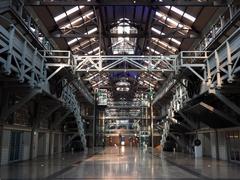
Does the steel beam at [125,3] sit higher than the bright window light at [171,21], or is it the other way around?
the bright window light at [171,21]

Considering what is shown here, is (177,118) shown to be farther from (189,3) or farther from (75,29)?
(189,3)

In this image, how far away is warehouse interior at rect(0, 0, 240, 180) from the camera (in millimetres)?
11938

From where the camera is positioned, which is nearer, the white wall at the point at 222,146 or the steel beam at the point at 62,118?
the white wall at the point at 222,146

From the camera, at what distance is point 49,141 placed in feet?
80.3

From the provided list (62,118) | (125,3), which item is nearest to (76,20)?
(125,3)

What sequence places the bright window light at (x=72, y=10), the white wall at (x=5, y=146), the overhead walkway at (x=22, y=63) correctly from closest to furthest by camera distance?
the overhead walkway at (x=22, y=63) < the white wall at (x=5, y=146) < the bright window light at (x=72, y=10)

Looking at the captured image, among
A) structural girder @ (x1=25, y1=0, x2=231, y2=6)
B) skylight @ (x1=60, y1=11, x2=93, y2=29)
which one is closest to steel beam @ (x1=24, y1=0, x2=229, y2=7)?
structural girder @ (x1=25, y1=0, x2=231, y2=6)

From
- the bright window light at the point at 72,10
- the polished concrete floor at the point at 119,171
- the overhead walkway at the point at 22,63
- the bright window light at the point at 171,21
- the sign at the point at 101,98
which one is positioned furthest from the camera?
the sign at the point at 101,98

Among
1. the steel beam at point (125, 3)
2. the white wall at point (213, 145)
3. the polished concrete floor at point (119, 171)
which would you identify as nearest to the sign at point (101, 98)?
the white wall at point (213, 145)

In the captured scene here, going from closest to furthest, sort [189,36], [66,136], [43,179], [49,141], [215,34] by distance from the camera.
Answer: [43,179], [215,34], [189,36], [49,141], [66,136]

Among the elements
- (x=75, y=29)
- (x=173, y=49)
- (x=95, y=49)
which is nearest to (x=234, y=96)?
(x=173, y=49)

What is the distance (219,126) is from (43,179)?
45.0ft

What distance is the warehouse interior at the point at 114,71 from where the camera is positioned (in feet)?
39.2

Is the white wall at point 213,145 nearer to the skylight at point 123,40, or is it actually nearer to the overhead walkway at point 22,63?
the skylight at point 123,40
